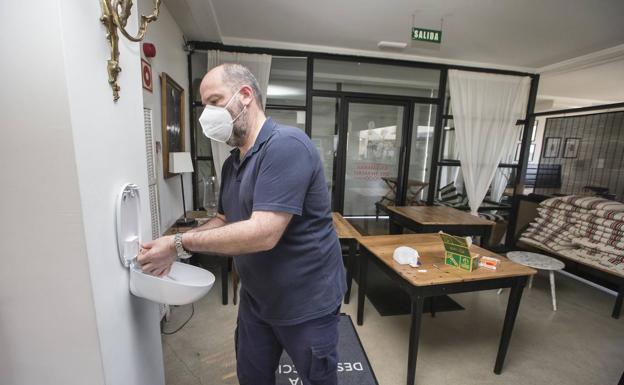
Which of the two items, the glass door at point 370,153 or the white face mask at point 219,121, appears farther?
the glass door at point 370,153

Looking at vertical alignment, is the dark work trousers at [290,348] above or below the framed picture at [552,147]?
below

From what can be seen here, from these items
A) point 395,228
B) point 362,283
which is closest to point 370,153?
point 395,228

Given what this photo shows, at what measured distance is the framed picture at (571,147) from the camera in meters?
3.67

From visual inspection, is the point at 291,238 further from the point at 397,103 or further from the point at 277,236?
the point at 397,103

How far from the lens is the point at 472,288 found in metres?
1.57

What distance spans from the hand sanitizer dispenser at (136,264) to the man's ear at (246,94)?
471 millimetres

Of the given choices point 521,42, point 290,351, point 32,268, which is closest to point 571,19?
point 521,42

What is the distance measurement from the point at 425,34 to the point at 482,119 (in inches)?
70.2

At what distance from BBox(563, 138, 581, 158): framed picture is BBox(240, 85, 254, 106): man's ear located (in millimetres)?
4506

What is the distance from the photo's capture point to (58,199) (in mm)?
671

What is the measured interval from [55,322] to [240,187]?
606mm

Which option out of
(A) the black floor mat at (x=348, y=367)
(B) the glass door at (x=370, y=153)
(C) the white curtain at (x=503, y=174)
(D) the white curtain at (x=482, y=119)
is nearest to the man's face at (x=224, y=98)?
(A) the black floor mat at (x=348, y=367)

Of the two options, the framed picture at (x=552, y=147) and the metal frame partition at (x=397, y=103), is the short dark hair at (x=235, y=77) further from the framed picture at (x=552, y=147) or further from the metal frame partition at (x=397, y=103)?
the framed picture at (x=552, y=147)

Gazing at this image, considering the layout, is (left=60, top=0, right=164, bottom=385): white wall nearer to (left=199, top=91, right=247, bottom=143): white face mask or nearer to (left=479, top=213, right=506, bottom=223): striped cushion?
(left=199, top=91, right=247, bottom=143): white face mask
